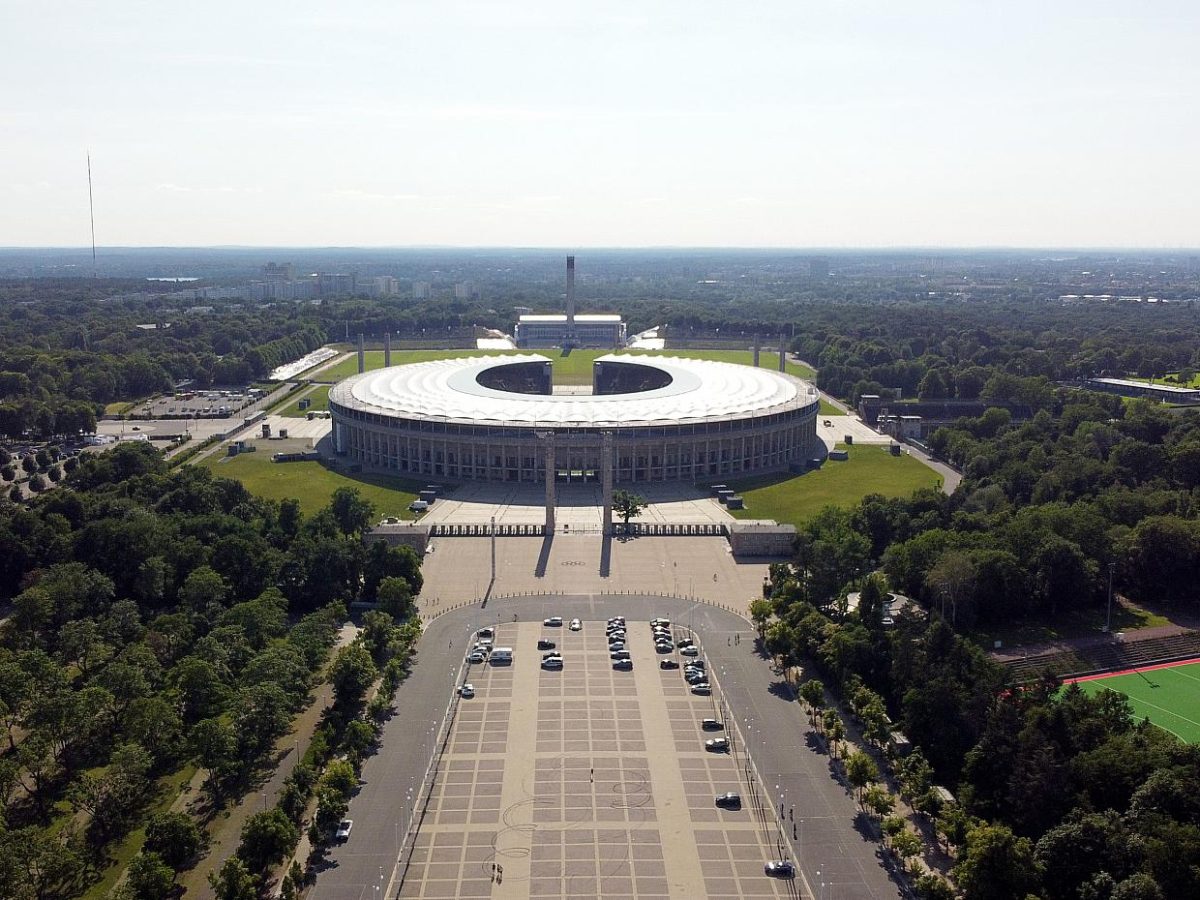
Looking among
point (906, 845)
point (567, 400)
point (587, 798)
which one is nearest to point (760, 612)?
point (587, 798)

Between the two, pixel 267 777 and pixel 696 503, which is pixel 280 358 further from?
pixel 267 777

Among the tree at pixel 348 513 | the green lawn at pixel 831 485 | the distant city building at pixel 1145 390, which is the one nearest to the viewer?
the tree at pixel 348 513

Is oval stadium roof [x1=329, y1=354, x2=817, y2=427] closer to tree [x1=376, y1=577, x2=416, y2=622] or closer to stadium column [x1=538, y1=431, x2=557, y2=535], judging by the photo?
stadium column [x1=538, y1=431, x2=557, y2=535]

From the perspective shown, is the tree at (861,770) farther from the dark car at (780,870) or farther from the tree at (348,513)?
the tree at (348,513)

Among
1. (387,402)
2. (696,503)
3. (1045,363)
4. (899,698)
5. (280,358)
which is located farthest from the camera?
(280,358)

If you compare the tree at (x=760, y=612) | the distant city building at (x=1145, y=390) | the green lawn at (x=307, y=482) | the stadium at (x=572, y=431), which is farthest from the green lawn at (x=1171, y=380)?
the green lawn at (x=307, y=482)

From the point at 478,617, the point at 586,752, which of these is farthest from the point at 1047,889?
the point at 478,617
